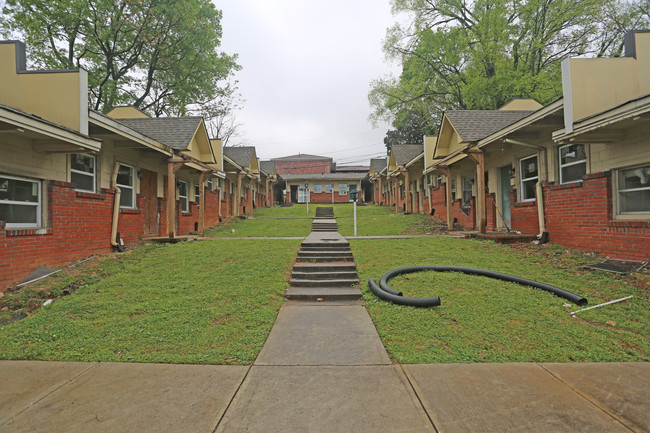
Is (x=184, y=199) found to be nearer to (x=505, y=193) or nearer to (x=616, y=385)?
(x=505, y=193)

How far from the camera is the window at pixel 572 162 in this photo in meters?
8.05

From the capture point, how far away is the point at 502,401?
8.46 ft

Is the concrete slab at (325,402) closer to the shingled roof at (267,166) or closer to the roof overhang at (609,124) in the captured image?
the roof overhang at (609,124)

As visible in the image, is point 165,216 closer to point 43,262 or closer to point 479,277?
point 43,262

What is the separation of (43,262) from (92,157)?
3.31 meters

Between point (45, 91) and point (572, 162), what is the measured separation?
13.4m

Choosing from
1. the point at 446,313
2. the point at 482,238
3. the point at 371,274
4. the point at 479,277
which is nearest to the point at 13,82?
the point at 371,274

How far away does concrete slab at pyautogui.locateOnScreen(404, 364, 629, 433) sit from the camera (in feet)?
7.48

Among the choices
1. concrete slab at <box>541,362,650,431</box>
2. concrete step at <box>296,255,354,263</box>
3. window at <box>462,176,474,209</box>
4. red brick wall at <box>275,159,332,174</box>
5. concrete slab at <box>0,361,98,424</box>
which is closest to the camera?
concrete slab at <box>541,362,650,431</box>

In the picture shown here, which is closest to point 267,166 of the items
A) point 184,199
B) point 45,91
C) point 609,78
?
point 184,199

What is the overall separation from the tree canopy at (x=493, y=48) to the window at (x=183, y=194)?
17.8 meters

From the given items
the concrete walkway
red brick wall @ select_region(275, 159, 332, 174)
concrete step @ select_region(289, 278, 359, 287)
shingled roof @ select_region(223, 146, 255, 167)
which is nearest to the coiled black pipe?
concrete step @ select_region(289, 278, 359, 287)

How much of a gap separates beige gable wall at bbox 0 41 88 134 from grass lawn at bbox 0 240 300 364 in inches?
143

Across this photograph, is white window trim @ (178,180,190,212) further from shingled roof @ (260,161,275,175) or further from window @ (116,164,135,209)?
shingled roof @ (260,161,275,175)
